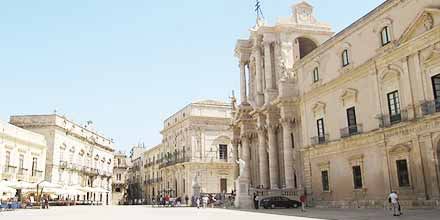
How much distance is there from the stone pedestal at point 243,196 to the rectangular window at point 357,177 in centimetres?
795

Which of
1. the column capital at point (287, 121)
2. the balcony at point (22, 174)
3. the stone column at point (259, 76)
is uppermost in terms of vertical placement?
the stone column at point (259, 76)

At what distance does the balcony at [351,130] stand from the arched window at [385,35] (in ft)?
14.6

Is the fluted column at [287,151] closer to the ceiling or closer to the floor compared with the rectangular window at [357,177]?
closer to the ceiling

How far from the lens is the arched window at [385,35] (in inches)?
883

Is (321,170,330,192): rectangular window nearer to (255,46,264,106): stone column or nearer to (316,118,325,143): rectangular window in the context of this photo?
(316,118,325,143): rectangular window

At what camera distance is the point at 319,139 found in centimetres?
2770

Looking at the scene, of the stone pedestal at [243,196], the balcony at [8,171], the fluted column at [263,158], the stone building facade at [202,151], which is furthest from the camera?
the stone building facade at [202,151]

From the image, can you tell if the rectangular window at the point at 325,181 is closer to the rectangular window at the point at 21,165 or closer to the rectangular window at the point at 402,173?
the rectangular window at the point at 402,173

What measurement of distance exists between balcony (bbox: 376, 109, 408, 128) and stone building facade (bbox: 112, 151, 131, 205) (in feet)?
198

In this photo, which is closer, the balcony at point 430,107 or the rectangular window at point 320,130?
the balcony at point 430,107

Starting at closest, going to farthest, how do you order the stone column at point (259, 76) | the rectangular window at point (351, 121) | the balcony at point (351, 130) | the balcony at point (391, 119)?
the balcony at point (391, 119)
the balcony at point (351, 130)
the rectangular window at point (351, 121)
the stone column at point (259, 76)

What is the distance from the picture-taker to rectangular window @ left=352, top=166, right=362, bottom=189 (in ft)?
79.2

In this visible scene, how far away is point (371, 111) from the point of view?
23312 millimetres

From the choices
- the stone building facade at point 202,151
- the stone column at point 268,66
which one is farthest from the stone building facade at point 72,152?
the stone column at point 268,66
